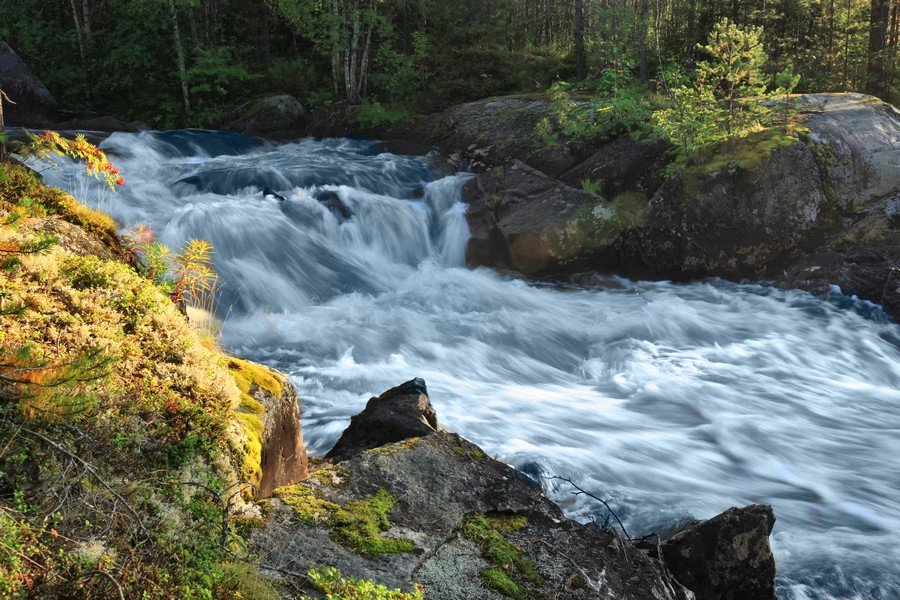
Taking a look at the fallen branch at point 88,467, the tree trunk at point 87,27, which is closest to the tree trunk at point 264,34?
the tree trunk at point 87,27

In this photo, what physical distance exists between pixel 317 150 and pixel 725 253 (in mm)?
11334

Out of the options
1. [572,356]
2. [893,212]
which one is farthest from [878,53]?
[572,356]

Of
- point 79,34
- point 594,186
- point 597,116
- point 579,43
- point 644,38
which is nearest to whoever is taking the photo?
point 594,186

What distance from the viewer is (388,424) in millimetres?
5191

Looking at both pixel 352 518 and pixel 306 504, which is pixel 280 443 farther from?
pixel 352 518

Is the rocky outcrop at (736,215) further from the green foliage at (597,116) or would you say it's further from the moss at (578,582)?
the moss at (578,582)

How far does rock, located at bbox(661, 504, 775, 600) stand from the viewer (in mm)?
4371

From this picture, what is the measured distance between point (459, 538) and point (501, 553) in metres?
0.22

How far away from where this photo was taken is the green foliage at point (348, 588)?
2688mm

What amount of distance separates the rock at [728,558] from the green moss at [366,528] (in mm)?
2115

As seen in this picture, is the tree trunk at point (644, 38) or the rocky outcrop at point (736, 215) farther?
the tree trunk at point (644, 38)

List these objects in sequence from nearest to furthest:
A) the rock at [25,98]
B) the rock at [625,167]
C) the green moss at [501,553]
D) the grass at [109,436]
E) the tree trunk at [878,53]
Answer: the grass at [109,436], the green moss at [501,553], the rock at [625,167], the tree trunk at [878,53], the rock at [25,98]

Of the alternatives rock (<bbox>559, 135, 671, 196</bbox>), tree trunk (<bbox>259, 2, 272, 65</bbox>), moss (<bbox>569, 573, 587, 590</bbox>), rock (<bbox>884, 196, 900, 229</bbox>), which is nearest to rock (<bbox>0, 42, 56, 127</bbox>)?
tree trunk (<bbox>259, 2, 272, 65</bbox>)

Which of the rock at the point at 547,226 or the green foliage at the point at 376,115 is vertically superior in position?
the green foliage at the point at 376,115
